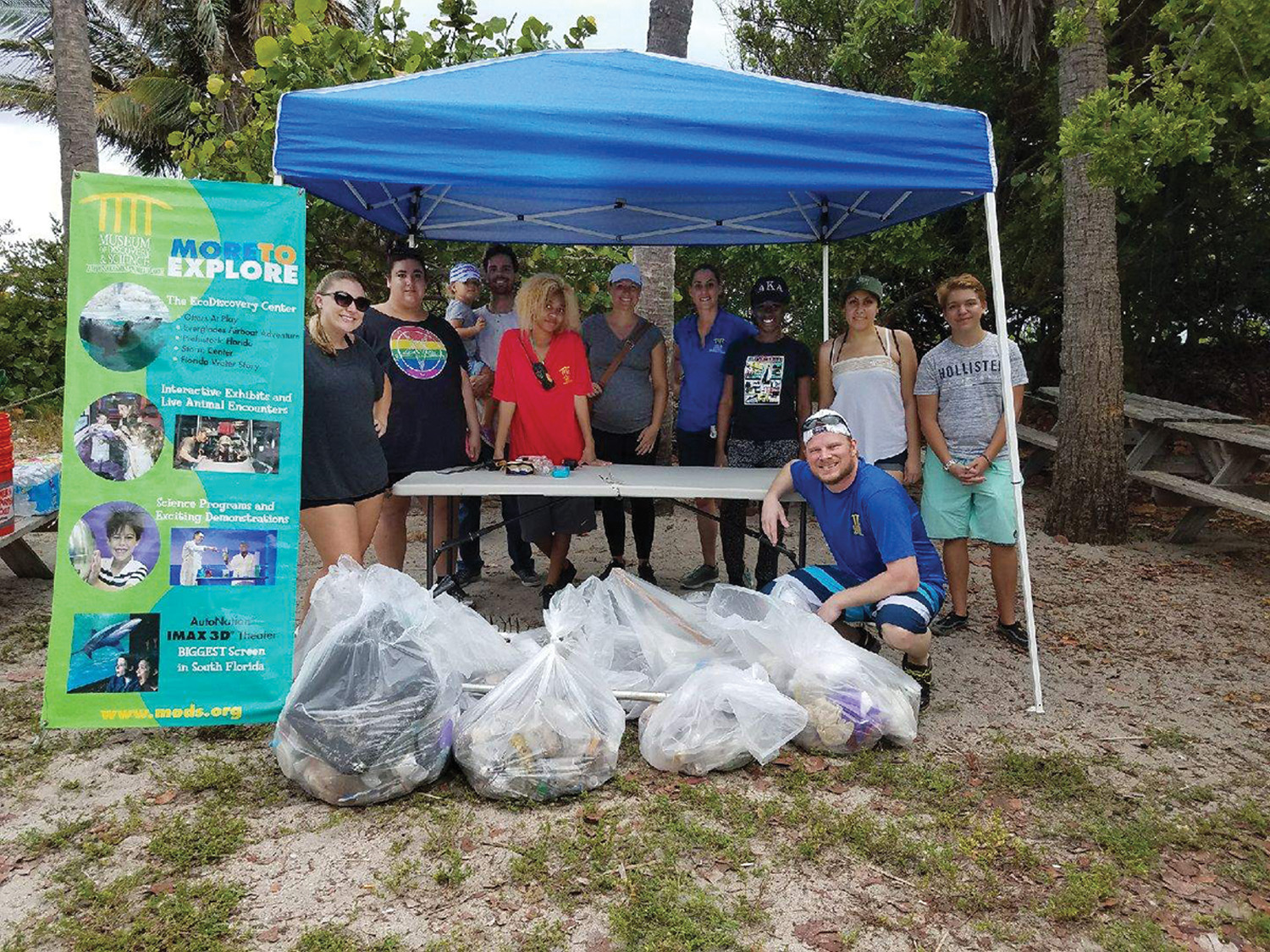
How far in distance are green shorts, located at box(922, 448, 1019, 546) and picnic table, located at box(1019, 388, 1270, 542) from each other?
8.42ft

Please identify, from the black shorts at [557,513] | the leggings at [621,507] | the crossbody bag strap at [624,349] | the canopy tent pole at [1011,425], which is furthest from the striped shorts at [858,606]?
the crossbody bag strap at [624,349]

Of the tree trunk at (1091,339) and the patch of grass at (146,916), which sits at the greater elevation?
the tree trunk at (1091,339)

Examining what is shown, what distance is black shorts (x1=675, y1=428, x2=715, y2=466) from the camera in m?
5.37

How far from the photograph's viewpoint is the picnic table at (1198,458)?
6363mm

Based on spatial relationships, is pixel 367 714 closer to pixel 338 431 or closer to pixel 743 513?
pixel 338 431

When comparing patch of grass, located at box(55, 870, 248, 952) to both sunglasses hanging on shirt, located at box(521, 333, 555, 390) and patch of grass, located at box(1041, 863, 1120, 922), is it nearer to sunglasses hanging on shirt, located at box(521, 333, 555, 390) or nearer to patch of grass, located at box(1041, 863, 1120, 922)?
patch of grass, located at box(1041, 863, 1120, 922)

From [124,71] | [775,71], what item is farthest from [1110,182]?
[124,71]

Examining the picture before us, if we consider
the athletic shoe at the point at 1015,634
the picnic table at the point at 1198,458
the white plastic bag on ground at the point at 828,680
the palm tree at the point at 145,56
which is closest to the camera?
the white plastic bag on ground at the point at 828,680

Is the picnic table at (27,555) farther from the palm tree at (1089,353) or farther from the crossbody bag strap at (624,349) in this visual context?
the palm tree at (1089,353)

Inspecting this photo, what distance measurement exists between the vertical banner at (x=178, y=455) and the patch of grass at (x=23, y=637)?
4.80ft

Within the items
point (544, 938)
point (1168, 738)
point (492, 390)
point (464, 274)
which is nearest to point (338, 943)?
point (544, 938)

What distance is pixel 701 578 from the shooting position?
5570 mm

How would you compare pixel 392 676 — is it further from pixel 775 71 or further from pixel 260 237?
pixel 775 71

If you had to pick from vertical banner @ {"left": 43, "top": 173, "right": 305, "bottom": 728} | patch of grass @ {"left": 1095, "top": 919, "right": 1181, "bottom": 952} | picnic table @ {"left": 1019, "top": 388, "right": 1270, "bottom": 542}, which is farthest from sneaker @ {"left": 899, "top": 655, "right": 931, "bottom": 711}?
picnic table @ {"left": 1019, "top": 388, "right": 1270, "bottom": 542}
